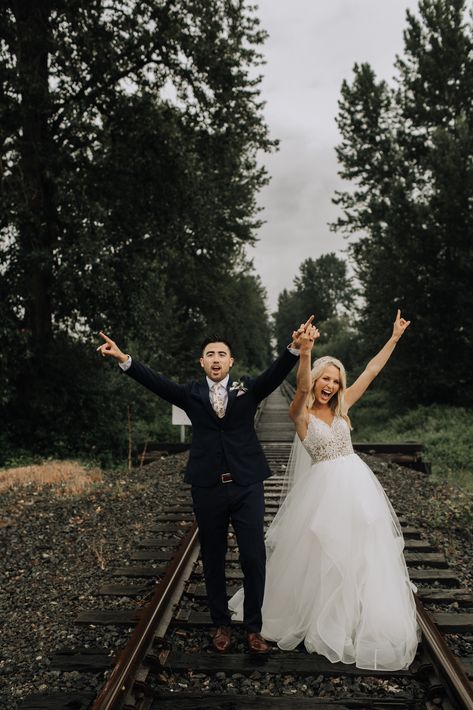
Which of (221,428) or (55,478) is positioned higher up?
(221,428)

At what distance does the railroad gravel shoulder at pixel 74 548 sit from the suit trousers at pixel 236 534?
2.65 feet

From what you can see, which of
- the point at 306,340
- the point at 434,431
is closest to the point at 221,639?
the point at 306,340

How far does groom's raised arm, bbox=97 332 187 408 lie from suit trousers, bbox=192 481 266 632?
0.62 metres

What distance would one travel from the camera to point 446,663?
323 cm

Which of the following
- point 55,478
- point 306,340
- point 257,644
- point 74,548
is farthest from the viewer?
point 55,478

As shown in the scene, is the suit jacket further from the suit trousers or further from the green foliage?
the green foliage

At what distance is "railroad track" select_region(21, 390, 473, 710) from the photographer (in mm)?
3078

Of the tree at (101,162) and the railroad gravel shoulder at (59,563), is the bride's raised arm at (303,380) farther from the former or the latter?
the tree at (101,162)

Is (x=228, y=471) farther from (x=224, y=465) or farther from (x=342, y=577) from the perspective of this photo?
(x=342, y=577)

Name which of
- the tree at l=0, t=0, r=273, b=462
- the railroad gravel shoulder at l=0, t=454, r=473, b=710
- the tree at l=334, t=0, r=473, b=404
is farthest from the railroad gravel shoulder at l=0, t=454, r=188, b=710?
the tree at l=334, t=0, r=473, b=404

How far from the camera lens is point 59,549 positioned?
6094 millimetres

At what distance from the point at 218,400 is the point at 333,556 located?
126cm

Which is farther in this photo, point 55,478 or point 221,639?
point 55,478

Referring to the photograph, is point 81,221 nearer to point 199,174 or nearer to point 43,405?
point 199,174
